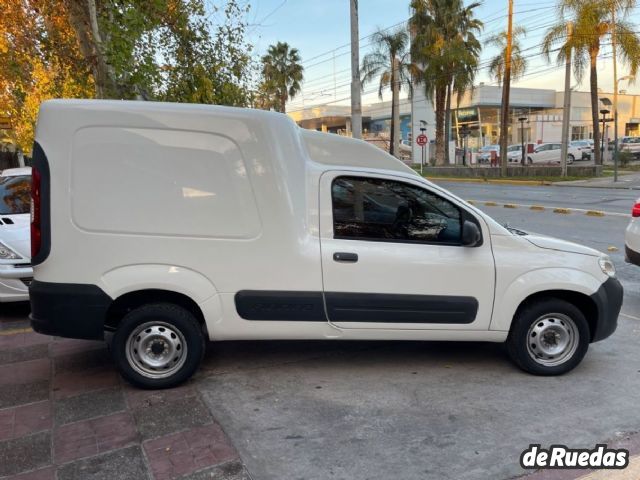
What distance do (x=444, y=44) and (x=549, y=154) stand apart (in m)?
11.4

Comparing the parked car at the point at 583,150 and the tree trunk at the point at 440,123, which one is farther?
the parked car at the point at 583,150

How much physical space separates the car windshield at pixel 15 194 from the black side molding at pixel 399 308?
4.77m

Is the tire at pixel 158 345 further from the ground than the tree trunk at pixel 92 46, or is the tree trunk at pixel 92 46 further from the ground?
the tree trunk at pixel 92 46

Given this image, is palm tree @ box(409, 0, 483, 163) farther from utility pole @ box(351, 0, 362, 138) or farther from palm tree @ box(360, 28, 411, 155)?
utility pole @ box(351, 0, 362, 138)

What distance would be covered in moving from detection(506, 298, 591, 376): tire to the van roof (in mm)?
1468

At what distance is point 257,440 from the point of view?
11.0ft

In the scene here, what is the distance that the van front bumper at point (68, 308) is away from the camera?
3.93m

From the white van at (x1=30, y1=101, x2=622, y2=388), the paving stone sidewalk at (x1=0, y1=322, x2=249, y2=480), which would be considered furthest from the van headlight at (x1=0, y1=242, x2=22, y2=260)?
the white van at (x1=30, y1=101, x2=622, y2=388)

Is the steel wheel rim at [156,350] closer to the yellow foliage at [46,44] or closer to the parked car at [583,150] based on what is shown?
the yellow foliage at [46,44]

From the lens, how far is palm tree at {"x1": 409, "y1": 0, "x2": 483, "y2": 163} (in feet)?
116

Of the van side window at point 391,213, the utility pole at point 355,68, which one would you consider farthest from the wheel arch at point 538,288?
the utility pole at point 355,68

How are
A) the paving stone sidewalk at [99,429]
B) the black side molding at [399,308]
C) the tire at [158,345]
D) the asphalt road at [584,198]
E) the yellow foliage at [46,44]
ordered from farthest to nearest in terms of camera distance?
the asphalt road at [584,198] → the yellow foliage at [46,44] → the black side molding at [399,308] → the tire at [158,345] → the paving stone sidewalk at [99,429]

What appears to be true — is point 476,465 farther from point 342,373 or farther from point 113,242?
point 113,242

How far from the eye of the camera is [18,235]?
6.06m
